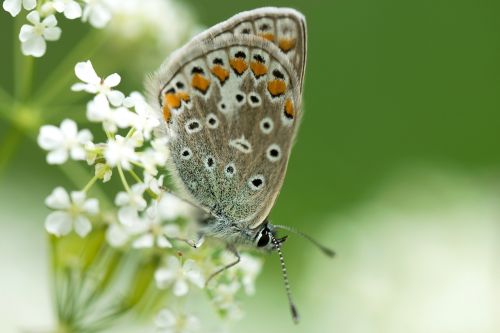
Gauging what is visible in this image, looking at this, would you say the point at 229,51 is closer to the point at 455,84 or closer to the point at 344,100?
the point at 344,100

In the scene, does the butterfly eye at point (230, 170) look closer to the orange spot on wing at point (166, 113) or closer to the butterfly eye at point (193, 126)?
the butterfly eye at point (193, 126)

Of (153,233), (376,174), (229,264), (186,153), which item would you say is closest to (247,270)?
(229,264)

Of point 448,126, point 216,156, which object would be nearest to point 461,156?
point 448,126

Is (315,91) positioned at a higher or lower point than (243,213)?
lower

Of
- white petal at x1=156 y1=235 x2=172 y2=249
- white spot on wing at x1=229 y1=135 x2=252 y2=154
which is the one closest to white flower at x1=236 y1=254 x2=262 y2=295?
white petal at x1=156 y1=235 x2=172 y2=249

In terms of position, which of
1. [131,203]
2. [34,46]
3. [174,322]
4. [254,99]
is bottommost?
[174,322]

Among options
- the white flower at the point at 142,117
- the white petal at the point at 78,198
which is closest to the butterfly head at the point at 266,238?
the white flower at the point at 142,117

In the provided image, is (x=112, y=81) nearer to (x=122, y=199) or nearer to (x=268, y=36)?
(x=122, y=199)
